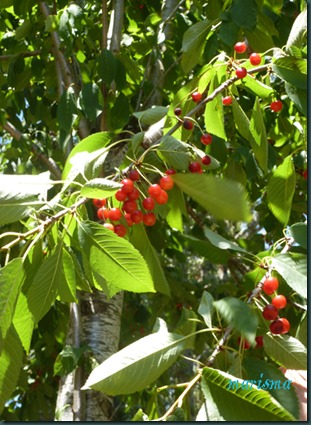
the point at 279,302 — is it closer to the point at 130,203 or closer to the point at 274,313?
the point at 274,313

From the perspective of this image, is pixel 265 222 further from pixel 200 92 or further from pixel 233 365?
pixel 233 365

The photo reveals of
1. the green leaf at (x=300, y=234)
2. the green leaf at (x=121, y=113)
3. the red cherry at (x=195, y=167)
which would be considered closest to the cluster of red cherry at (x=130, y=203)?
the red cherry at (x=195, y=167)

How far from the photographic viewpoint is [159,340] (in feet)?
4.21

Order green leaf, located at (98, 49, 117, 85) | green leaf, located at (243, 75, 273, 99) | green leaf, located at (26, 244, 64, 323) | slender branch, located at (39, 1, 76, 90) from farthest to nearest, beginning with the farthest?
1. slender branch, located at (39, 1, 76, 90)
2. green leaf, located at (98, 49, 117, 85)
3. green leaf, located at (243, 75, 273, 99)
4. green leaf, located at (26, 244, 64, 323)

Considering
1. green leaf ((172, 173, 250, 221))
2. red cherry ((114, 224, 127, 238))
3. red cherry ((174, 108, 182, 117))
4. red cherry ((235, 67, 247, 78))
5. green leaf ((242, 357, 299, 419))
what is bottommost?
green leaf ((242, 357, 299, 419))

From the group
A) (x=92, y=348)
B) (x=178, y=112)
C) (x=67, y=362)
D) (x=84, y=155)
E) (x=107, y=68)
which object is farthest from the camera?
(x=107, y=68)

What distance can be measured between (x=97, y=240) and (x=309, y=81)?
0.76 meters

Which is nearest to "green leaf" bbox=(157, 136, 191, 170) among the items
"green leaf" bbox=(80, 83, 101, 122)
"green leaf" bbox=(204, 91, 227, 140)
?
"green leaf" bbox=(204, 91, 227, 140)

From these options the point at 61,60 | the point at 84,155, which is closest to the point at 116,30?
the point at 61,60

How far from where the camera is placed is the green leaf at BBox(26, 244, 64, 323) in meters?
1.30

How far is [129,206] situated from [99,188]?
251 millimetres

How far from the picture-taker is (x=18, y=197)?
4.19 ft

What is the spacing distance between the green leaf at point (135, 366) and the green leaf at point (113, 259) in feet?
0.38

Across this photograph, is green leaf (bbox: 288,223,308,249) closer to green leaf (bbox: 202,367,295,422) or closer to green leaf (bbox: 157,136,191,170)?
green leaf (bbox: 157,136,191,170)
